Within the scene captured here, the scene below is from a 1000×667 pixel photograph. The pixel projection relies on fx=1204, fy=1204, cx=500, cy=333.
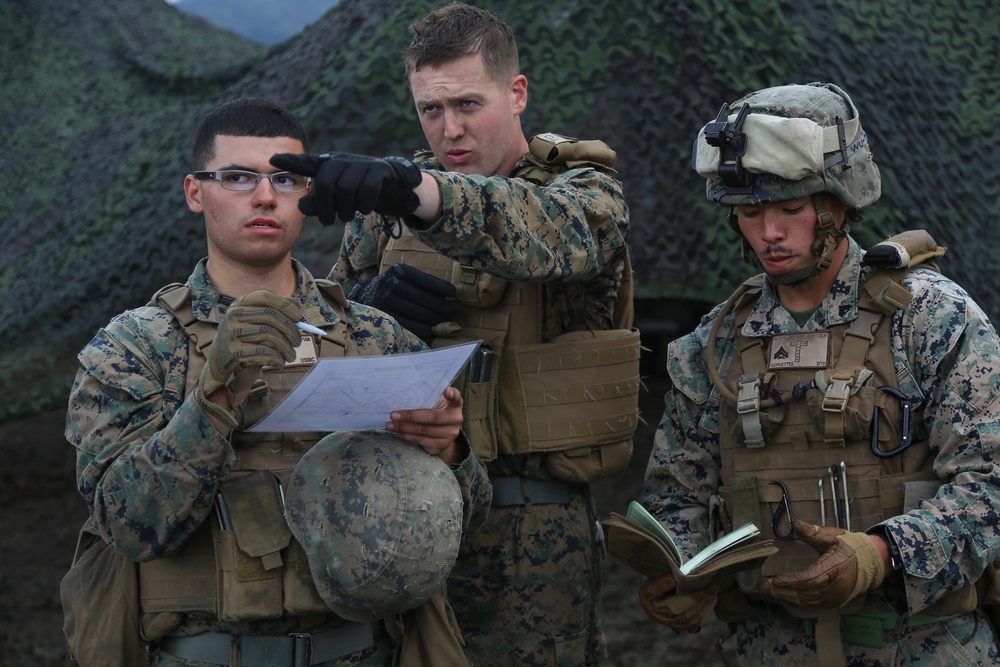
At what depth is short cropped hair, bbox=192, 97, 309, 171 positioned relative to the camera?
2852 mm

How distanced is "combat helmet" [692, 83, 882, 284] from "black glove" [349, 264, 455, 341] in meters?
0.86

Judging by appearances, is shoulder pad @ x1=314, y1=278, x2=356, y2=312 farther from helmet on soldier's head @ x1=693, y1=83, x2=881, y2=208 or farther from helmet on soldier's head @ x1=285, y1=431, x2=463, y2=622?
helmet on soldier's head @ x1=693, y1=83, x2=881, y2=208

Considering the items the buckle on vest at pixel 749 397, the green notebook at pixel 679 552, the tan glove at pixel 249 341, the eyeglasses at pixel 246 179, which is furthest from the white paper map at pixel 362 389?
the buckle on vest at pixel 749 397

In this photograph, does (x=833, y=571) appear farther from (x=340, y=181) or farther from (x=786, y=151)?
(x=340, y=181)

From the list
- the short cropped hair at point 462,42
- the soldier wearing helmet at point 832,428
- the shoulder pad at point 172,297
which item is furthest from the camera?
the short cropped hair at point 462,42

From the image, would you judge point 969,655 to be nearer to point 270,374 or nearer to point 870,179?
point 870,179

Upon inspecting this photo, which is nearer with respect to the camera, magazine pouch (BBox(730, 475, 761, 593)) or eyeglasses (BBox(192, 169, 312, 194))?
eyeglasses (BBox(192, 169, 312, 194))

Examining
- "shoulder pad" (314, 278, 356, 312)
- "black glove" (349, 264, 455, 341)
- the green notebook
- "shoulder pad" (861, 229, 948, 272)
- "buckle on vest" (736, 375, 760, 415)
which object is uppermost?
"shoulder pad" (861, 229, 948, 272)

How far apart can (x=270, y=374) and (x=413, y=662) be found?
0.75 meters

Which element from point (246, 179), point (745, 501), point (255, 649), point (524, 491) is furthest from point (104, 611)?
point (745, 501)

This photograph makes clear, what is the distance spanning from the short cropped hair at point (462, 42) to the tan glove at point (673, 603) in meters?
1.53

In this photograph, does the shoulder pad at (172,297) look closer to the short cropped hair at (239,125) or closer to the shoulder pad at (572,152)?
the short cropped hair at (239,125)

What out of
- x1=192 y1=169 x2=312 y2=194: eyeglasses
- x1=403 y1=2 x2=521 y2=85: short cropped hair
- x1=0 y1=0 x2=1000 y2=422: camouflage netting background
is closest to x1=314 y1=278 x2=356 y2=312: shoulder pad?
x1=192 y1=169 x2=312 y2=194: eyeglasses

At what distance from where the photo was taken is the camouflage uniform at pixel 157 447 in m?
2.43
